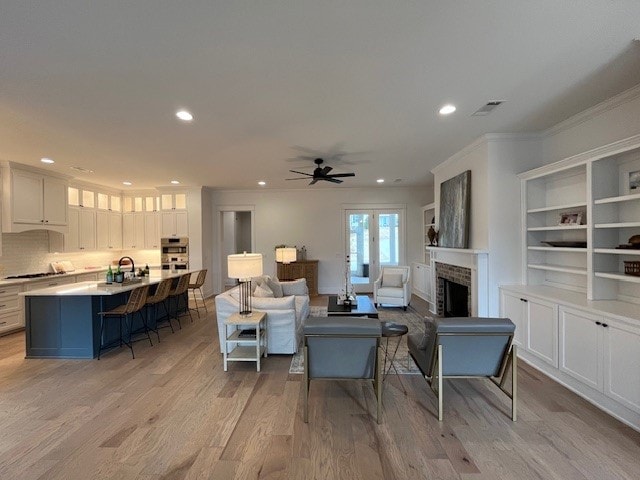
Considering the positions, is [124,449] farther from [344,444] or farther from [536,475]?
[536,475]

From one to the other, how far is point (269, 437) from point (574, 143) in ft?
15.5

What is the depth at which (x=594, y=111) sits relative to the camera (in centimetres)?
335

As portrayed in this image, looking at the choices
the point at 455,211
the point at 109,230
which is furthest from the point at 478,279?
the point at 109,230

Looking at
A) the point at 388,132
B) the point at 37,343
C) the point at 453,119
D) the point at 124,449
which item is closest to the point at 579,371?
the point at 453,119

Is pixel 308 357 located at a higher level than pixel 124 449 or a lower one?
higher

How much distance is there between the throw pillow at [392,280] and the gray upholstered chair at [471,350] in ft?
12.5

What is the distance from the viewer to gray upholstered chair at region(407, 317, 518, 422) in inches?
98.7

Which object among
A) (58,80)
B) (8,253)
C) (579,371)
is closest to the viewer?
(58,80)

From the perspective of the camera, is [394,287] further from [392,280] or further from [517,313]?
[517,313]

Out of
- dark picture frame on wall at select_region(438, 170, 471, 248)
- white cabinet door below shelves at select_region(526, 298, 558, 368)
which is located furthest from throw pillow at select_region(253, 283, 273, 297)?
white cabinet door below shelves at select_region(526, 298, 558, 368)

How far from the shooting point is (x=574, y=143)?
3.70 metres

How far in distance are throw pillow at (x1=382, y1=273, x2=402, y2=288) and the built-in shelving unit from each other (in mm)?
2757

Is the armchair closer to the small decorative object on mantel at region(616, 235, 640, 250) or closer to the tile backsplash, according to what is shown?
the small decorative object on mantel at region(616, 235, 640, 250)

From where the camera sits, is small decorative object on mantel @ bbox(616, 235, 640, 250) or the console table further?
the console table
